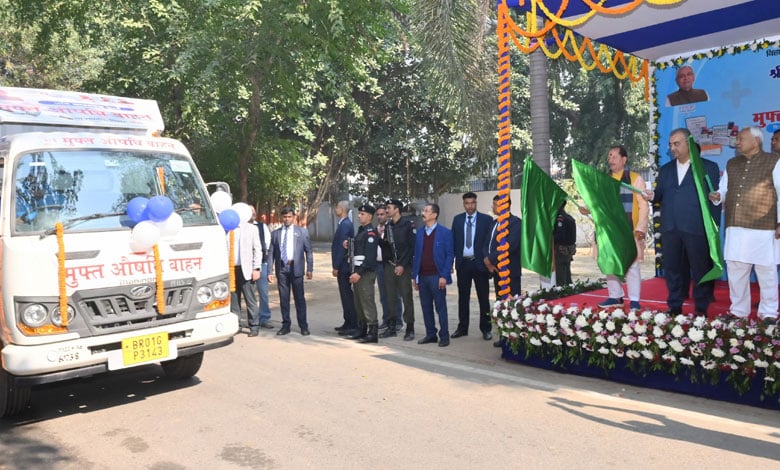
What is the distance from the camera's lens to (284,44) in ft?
38.0

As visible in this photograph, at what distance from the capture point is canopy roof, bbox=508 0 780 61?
673 centimetres

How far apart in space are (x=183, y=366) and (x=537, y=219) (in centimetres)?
398

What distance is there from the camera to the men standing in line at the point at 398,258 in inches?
331

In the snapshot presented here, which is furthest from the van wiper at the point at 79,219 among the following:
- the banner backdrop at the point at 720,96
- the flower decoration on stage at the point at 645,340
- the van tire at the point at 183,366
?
the banner backdrop at the point at 720,96

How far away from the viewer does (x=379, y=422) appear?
511 centimetres

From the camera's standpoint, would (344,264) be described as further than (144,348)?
Yes

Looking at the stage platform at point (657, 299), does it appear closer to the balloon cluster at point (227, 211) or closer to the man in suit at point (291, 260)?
the balloon cluster at point (227, 211)

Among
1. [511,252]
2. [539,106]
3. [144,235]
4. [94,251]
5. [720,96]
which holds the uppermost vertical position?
[720,96]

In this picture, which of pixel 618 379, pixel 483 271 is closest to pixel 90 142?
pixel 483 271

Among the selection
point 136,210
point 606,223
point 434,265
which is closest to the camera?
point 136,210

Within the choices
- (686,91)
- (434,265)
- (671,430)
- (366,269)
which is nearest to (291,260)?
(366,269)

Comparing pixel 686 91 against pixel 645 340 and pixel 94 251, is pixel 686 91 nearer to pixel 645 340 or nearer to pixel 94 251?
pixel 645 340

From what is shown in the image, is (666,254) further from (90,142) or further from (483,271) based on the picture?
(90,142)

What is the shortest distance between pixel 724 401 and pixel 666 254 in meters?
1.44
